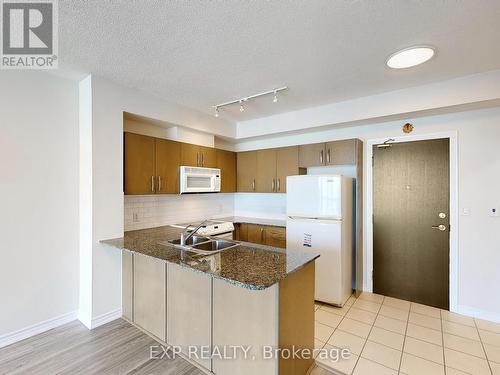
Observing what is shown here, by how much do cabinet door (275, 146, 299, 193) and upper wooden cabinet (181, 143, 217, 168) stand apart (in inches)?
41.3

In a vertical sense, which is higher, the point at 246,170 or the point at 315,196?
the point at 246,170

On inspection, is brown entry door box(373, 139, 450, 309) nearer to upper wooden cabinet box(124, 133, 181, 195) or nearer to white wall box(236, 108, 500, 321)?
white wall box(236, 108, 500, 321)

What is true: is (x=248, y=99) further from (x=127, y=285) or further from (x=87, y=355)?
(x=87, y=355)

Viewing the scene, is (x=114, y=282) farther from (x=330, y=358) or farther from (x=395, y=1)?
(x=395, y=1)

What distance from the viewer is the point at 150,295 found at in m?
2.43

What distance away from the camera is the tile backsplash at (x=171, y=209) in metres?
3.30

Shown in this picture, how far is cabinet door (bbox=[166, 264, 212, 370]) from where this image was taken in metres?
1.96

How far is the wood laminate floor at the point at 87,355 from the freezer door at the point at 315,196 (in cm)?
206

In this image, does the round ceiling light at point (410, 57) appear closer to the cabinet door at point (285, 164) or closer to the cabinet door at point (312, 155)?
the cabinet door at point (312, 155)

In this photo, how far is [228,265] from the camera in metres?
1.74

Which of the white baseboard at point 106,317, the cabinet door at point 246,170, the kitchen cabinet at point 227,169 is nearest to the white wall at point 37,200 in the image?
the white baseboard at point 106,317

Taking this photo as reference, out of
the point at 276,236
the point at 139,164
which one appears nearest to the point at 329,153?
the point at 276,236

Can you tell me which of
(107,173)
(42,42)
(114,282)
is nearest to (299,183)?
(107,173)

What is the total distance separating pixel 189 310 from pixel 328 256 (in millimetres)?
1778
